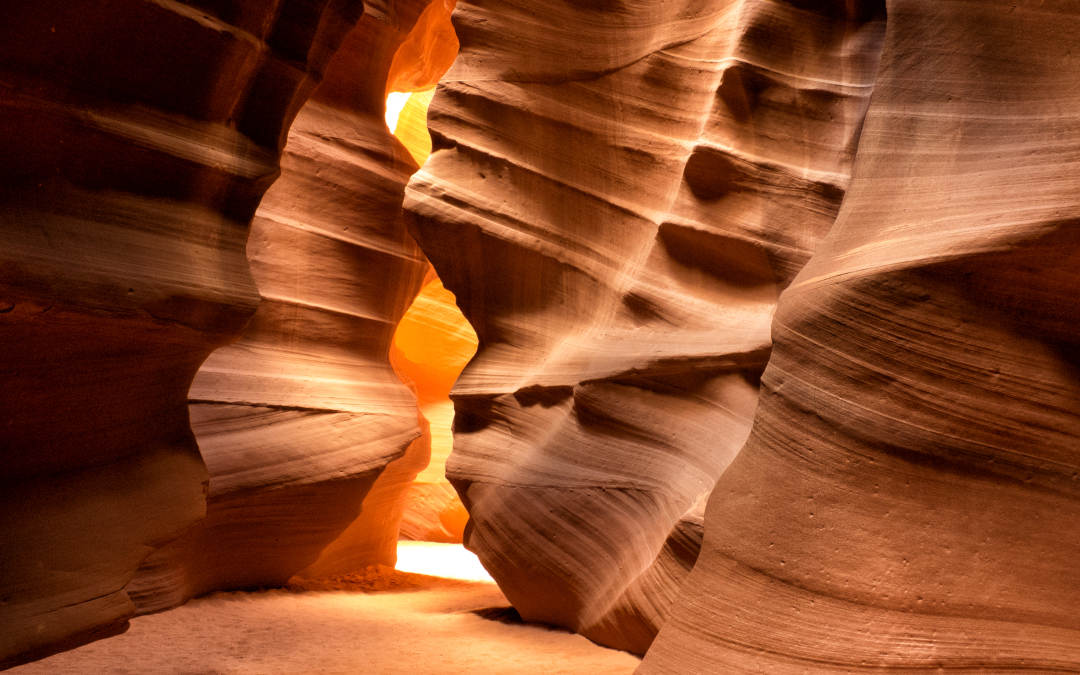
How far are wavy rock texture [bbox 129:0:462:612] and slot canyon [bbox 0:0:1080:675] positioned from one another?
3cm

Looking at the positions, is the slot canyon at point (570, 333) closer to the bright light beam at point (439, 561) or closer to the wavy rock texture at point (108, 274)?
the wavy rock texture at point (108, 274)

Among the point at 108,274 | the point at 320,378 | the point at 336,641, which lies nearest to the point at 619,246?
the point at 320,378

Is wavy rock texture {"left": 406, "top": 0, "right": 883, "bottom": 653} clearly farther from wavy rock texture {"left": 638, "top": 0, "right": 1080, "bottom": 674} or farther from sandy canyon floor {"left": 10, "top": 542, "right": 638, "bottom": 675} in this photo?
wavy rock texture {"left": 638, "top": 0, "right": 1080, "bottom": 674}

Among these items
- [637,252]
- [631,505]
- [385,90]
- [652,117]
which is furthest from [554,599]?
[385,90]

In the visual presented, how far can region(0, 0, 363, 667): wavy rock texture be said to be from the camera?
8.31 ft

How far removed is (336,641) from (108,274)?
2.34 m

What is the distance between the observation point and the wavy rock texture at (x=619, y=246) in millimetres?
4031

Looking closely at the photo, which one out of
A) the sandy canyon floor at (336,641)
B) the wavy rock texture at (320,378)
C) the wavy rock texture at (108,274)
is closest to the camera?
the wavy rock texture at (108,274)

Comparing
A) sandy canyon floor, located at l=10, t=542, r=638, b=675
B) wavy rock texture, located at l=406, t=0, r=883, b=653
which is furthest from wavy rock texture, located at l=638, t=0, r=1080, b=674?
sandy canyon floor, located at l=10, t=542, r=638, b=675

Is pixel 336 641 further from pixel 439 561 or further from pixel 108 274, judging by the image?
pixel 439 561

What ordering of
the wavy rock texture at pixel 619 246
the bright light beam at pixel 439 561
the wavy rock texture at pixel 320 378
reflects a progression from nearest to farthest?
the wavy rock texture at pixel 619 246, the wavy rock texture at pixel 320 378, the bright light beam at pixel 439 561

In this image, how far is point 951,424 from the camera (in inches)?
98.5

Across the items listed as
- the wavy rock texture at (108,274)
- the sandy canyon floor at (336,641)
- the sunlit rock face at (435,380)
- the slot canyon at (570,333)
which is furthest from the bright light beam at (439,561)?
the wavy rock texture at (108,274)

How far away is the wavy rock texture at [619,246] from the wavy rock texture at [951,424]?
2.87ft
